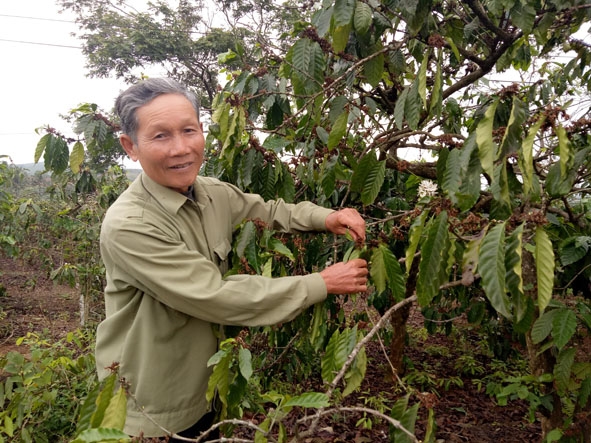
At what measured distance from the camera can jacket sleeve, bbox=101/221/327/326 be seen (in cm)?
131

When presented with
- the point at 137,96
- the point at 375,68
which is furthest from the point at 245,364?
the point at 375,68

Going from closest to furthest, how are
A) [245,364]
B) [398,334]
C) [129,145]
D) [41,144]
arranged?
[245,364]
[129,145]
[41,144]
[398,334]

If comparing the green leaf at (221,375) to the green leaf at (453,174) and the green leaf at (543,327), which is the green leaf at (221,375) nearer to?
the green leaf at (453,174)

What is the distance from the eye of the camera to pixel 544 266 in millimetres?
931

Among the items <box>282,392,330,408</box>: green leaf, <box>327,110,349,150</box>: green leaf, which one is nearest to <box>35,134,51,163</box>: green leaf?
<box>327,110,349,150</box>: green leaf

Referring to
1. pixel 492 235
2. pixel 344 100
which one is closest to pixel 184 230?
pixel 344 100

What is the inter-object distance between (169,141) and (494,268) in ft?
3.46

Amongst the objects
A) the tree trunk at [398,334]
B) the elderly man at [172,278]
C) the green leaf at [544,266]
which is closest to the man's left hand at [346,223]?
the elderly man at [172,278]

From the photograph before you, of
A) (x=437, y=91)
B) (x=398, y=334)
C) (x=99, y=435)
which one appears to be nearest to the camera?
(x=99, y=435)

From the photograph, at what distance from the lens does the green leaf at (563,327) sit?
1.50 meters

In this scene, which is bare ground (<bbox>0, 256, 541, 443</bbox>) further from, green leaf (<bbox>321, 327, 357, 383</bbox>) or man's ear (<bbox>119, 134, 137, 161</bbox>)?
man's ear (<bbox>119, 134, 137, 161</bbox>)

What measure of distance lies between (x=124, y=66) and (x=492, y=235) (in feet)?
43.8

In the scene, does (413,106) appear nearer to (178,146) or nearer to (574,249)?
(178,146)

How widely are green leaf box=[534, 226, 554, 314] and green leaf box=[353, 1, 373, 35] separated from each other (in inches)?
35.3
